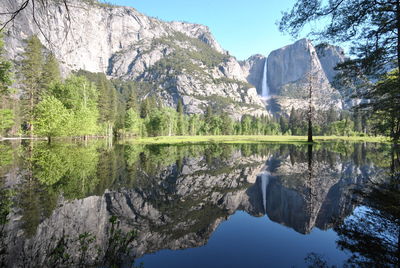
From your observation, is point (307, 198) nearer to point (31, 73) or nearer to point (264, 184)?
point (264, 184)

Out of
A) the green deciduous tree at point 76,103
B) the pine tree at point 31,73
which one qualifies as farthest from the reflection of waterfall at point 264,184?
the pine tree at point 31,73

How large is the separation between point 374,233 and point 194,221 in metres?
4.88

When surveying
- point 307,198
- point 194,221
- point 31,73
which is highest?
point 31,73

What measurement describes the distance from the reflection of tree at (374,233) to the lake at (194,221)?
22mm

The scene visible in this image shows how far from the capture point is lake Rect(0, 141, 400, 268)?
15.5 feet

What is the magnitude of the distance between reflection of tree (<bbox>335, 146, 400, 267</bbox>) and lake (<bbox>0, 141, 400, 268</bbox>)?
2 centimetres

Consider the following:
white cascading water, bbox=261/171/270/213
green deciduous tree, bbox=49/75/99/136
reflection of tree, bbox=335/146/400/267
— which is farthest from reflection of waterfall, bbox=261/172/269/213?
green deciduous tree, bbox=49/75/99/136

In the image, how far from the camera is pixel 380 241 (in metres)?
5.12

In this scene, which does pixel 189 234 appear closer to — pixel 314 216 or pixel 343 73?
pixel 314 216

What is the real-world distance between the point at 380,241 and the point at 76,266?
6.74 m

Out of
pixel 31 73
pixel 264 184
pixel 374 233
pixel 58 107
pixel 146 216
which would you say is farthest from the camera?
pixel 31 73

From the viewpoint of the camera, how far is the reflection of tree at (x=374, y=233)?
4.48 meters

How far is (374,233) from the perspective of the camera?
18.3 feet

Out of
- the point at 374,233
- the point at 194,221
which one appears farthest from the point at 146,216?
the point at 374,233
